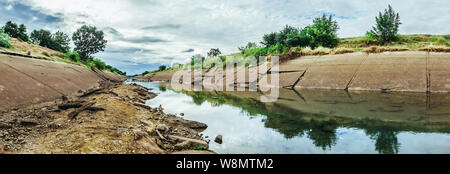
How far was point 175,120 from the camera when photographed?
17.9 ft

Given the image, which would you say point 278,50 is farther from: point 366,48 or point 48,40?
point 48,40

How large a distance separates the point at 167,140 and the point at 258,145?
1484 millimetres

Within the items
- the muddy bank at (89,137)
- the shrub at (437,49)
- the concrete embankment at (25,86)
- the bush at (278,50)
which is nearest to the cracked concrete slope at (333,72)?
the shrub at (437,49)

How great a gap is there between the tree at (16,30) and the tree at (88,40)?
503 inches

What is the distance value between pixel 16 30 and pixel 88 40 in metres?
15.2

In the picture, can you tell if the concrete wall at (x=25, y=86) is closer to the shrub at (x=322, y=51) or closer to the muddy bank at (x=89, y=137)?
the muddy bank at (x=89, y=137)

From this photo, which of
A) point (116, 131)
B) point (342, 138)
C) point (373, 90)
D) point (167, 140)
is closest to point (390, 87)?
point (373, 90)

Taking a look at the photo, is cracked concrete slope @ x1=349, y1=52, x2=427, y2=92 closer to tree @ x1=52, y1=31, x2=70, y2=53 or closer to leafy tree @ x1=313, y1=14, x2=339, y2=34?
leafy tree @ x1=313, y1=14, x2=339, y2=34

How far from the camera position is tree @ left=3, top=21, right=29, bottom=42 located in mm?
36775

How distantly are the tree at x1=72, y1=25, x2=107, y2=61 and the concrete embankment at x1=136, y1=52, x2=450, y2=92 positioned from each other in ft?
167

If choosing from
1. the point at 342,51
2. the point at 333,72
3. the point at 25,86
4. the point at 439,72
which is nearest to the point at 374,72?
the point at 333,72

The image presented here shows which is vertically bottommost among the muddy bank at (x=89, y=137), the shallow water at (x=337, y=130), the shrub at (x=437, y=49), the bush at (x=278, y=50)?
the shallow water at (x=337, y=130)

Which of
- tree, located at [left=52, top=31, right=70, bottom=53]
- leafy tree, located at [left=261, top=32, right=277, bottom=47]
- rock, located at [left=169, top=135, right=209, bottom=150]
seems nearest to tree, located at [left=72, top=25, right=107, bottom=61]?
tree, located at [left=52, top=31, right=70, bottom=53]

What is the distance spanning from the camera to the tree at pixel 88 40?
52.6 metres
